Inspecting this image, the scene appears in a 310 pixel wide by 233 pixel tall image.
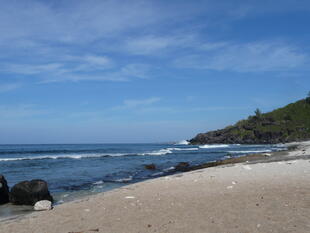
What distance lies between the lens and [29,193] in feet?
39.1

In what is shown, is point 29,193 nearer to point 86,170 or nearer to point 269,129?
point 86,170

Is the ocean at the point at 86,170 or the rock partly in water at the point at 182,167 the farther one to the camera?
the rock partly in water at the point at 182,167


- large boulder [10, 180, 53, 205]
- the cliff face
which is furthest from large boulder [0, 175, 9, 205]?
the cliff face

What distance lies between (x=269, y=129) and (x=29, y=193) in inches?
5239

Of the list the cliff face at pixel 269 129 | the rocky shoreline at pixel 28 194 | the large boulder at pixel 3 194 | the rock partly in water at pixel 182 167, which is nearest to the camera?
the rocky shoreline at pixel 28 194

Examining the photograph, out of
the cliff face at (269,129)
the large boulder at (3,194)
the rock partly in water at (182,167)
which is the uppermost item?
the cliff face at (269,129)

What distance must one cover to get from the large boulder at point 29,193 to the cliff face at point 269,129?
11655 cm

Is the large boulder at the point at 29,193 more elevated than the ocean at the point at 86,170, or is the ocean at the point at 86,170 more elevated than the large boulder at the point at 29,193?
the large boulder at the point at 29,193

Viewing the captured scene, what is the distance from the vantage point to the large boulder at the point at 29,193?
11.9 metres

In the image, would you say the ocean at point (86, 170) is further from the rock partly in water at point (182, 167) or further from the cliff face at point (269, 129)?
the cliff face at point (269, 129)

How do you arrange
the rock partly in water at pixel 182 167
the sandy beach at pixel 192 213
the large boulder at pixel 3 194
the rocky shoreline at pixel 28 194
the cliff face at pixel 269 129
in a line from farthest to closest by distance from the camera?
the cliff face at pixel 269 129, the rock partly in water at pixel 182 167, the large boulder at pixel 3 194, the rocky shoreline at pixel 28 194, the sandy beach at pixel 192 213

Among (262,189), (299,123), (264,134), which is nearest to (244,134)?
(264,134)

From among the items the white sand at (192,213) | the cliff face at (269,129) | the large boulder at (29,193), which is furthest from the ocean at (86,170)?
the cliff face at (269,129)

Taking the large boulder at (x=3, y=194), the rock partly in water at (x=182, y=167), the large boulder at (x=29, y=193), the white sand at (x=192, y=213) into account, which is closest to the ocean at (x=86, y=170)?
the large boulder at (x=29, y=193)
